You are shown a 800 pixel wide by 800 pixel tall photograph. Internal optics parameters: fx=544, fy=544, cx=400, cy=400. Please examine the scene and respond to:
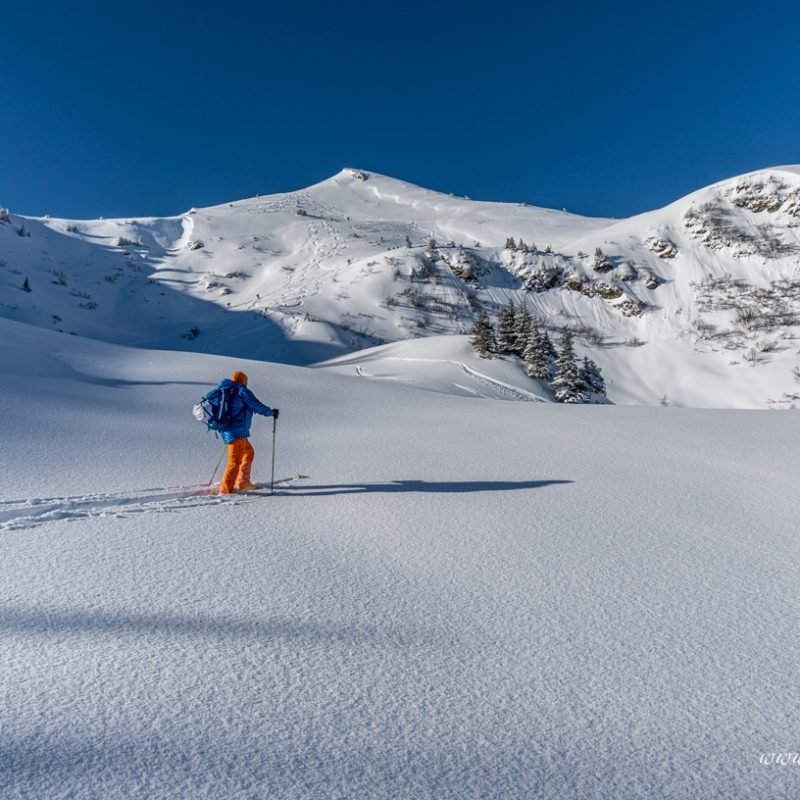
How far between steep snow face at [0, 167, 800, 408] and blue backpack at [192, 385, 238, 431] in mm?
31163

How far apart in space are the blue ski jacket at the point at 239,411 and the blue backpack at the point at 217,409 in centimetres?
4

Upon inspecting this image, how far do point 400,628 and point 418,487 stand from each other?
3151 mm

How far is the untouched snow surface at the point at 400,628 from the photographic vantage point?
2.01 m

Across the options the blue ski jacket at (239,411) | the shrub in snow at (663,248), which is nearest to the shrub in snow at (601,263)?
the shrub in snow at (663,248)

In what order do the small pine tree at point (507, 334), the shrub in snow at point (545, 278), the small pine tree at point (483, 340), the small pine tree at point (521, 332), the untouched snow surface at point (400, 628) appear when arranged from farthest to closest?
the shrub in snow at point (545, 278) → the small pine tree at point (521, 332) → the small pine tree at point (507, 334) → the small pine tree at point (483, 340) → the untouched snow surface at point (400, 628)

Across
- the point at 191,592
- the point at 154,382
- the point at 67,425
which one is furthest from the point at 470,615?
the point at 154,382

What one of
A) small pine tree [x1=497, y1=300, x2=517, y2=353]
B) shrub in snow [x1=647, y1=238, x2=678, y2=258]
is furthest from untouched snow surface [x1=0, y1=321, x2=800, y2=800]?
shrub in snow [x1=647, y1=238, x2=678, y2=258]

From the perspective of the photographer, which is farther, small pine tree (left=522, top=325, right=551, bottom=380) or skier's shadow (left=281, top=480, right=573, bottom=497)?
small pine tree (left=522, top=325, right=551, bottom=380)

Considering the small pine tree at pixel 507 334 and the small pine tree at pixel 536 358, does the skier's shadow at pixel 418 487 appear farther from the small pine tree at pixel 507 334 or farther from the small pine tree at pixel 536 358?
the small pine tree at pixel 507 334

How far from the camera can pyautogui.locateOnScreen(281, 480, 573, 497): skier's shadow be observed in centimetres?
606

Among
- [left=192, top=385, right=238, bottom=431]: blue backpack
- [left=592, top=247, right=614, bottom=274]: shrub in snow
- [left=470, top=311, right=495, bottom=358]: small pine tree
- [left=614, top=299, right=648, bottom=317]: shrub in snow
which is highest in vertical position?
[left=592, top=247, right=614, bottom=274]: shrub in snow

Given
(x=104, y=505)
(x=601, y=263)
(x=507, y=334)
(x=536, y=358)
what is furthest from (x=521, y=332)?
(x=601, y=263)

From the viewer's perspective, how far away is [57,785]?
72.3 inches

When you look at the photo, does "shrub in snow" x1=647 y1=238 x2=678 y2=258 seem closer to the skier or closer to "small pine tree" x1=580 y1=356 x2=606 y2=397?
"small pine tree" x1=580 y1=356 x2=606 y2=397
